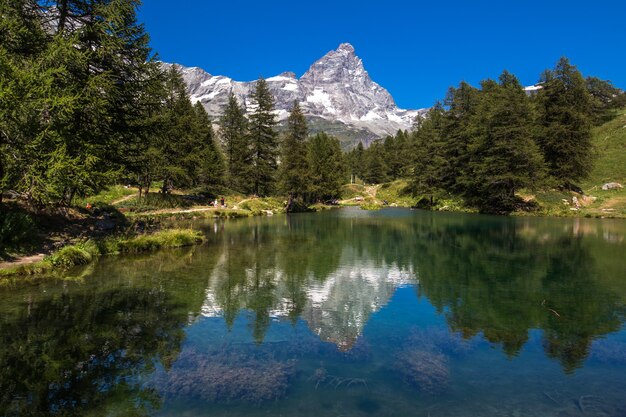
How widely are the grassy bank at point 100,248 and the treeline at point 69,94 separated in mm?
2856

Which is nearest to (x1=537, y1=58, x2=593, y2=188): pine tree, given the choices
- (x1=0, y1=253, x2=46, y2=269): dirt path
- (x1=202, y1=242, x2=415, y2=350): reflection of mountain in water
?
(x1=202, y1=242, x2=415, y2=350): reflection of mountain in water

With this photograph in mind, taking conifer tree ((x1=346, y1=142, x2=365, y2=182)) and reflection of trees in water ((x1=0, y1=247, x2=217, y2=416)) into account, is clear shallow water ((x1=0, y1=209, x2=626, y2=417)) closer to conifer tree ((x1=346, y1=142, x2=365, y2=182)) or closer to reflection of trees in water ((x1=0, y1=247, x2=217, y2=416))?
reflection of trees in water ((x1=0, y1=247, x2=217, y2=416))

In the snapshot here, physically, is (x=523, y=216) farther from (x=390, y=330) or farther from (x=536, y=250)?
(x=390, y=330)

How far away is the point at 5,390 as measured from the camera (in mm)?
7504

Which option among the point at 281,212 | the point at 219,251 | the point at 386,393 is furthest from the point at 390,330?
the point at 281,212

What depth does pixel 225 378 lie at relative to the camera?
8.27 metres

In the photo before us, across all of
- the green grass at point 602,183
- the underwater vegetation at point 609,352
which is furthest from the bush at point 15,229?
the green grass at point 602,183

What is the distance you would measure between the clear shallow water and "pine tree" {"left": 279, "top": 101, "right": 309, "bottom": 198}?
1704 inches

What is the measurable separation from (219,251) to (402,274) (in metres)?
12.1

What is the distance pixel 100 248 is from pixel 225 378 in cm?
1716

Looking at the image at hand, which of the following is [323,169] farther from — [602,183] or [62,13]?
[62,13]

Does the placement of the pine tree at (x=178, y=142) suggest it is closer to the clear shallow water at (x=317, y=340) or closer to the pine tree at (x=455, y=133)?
the clear shallow water at (x=317, y=340)

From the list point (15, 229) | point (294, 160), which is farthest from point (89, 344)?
point (294, 160)

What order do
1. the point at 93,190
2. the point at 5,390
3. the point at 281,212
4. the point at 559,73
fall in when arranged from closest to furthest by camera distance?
the point at 5,390
the point at 93,190
the point at 281,212
the point at 559,73
